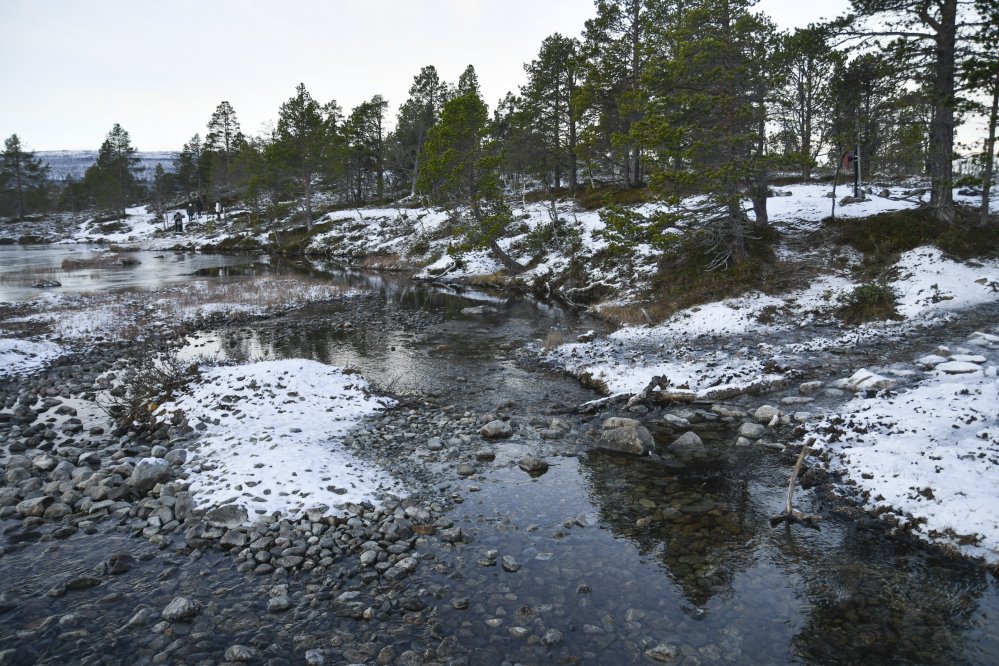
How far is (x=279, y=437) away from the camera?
36.3 ft

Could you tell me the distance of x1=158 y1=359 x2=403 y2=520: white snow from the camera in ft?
30.1

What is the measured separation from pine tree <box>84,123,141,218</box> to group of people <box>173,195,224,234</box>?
45.5ft

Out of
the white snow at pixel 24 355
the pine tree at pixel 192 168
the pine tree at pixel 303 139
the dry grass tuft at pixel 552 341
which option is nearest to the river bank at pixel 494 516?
the white snow at pixel 24 355

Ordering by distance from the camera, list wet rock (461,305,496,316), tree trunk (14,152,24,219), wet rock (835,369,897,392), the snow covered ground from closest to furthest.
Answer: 1. the snow covered ground
2. wet rock (835,369,897,392)
3. wet rock (461,305,496,316)
4. tree trunk (14,152,24,219)

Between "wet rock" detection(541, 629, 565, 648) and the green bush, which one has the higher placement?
the green bush

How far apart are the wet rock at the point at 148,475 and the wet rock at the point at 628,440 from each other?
867cm

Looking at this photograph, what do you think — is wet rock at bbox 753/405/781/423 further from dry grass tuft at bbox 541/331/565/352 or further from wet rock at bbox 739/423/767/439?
dry grass tuft at bbox 541/331/565/352

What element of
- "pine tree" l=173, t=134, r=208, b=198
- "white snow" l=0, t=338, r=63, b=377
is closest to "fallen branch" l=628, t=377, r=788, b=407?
"white snow" l=0, t=338, r=63, b=377

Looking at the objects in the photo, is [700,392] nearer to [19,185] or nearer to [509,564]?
[509,564]

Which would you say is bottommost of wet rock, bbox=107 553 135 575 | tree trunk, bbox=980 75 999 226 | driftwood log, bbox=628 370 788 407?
wet rock, bbox=107 553 135 575

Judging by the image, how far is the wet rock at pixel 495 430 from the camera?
12117 mm

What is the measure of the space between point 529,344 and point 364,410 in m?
8.69

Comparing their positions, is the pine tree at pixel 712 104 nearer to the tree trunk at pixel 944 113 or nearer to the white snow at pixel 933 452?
the tree trunk at pixel 944 113

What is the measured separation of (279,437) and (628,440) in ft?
24.4
